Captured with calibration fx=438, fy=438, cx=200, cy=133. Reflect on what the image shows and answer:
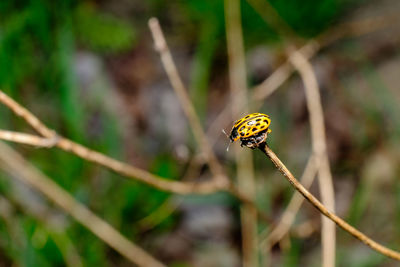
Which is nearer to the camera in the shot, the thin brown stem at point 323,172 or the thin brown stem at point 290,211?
the thin brown stem at point 323,172

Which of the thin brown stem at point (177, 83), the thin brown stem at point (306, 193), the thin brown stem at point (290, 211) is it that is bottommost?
the thin brown stem at point (306, 193)

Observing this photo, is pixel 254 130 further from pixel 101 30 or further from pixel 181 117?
pixel 101 30

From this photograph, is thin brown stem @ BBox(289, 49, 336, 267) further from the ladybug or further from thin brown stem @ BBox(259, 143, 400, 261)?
the ladybug

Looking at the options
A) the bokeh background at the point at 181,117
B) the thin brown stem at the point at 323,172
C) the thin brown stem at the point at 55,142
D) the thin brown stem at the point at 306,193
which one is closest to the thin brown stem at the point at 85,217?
the bokeh background at the point at 181,117

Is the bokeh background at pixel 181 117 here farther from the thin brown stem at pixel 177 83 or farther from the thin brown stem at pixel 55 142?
the thin brown stem at pixel 55 142

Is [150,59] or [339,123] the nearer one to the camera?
[339,123]

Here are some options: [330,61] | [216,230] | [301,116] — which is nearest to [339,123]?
[301,116]

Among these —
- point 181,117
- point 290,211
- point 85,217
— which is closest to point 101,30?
point 181,117

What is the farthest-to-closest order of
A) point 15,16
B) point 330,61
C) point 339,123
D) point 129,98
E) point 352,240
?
point 129,98 < point 330,61 < point 339,123 < point 352,240 < point 15,16

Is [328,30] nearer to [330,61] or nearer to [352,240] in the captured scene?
[330,61]
